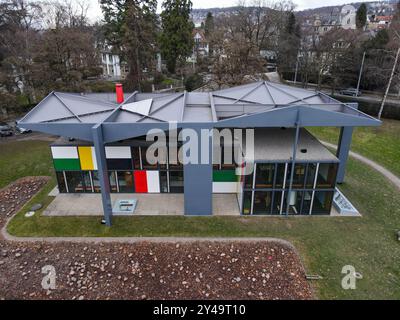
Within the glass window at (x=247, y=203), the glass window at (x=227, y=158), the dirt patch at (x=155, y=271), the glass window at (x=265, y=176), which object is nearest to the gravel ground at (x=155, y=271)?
the dirt patch at (x=155, y=271)

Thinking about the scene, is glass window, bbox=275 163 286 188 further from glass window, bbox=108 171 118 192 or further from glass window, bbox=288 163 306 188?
glass window, bbox=108 171 118 192

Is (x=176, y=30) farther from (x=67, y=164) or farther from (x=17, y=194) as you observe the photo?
(x=17, y=194)

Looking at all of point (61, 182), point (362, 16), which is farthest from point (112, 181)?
point (362, 16)

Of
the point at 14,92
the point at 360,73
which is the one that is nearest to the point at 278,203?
the point at 14,92

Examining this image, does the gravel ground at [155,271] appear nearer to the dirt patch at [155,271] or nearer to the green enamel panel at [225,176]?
the dirt patch at [155,271]
